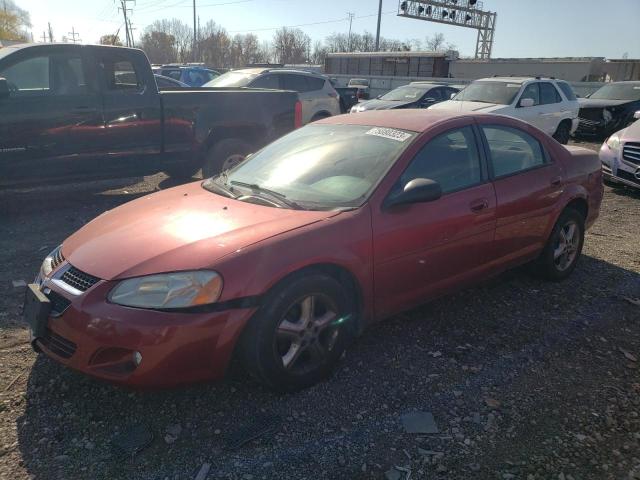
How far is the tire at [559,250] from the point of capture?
4.49m

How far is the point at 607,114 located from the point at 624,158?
7800 mm

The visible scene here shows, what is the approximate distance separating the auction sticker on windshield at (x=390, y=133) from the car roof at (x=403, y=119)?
0.06 m

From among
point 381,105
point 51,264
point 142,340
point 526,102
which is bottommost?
point 142,340

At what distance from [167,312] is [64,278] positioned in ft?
2.35

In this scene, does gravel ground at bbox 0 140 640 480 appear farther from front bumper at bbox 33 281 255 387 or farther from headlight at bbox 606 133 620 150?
headlight at bbox 606 133 620 150

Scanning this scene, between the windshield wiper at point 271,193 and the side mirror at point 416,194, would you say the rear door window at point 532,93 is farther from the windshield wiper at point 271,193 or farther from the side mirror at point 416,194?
the windshield wiper at point 271,193

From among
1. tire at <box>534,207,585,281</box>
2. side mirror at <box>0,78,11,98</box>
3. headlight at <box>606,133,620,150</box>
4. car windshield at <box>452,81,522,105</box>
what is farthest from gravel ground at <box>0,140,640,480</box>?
car windshield at <box>452,81,522,105</box>

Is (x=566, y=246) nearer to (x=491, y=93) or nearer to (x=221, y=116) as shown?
(x=221, y=116)

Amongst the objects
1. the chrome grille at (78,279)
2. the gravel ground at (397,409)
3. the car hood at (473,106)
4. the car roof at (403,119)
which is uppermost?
the car roof at (403,119)

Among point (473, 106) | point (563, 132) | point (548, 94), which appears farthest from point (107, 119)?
point (563, 132)

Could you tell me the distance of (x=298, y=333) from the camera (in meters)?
2.88

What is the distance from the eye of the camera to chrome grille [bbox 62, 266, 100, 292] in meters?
2.65

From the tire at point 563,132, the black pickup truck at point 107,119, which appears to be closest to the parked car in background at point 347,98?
the tire at point 563,132

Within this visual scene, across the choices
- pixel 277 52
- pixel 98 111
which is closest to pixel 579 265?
pixel 98 111
